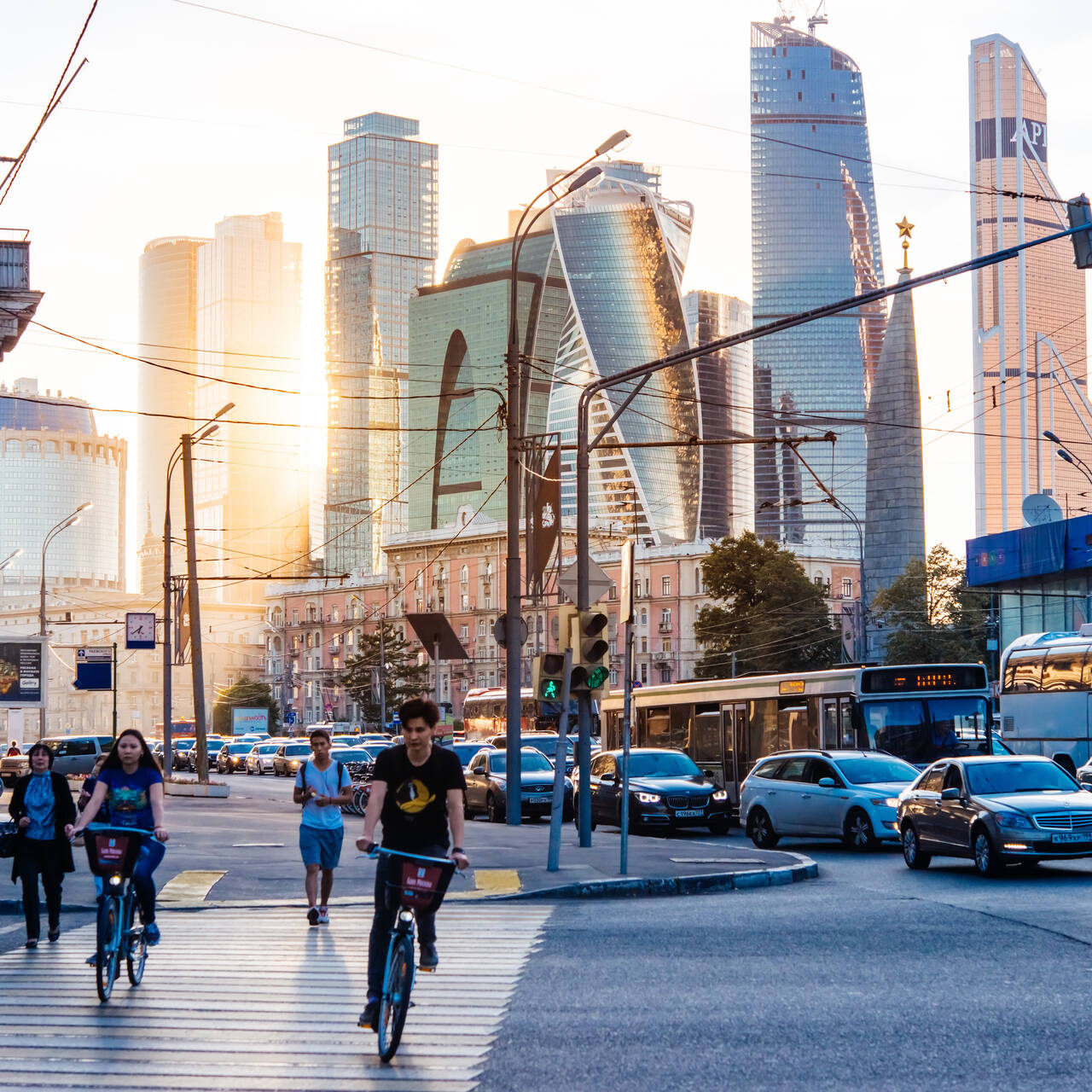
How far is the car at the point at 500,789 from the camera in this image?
34500 millimetres

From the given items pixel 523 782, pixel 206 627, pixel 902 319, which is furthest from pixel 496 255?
pixel 523 782

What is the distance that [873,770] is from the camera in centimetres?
2514

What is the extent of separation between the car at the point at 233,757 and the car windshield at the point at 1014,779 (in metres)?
62.6

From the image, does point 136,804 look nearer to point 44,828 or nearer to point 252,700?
point 44,828

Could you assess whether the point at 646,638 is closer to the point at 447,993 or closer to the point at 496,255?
the point at 496,255

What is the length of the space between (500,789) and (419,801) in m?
25.6

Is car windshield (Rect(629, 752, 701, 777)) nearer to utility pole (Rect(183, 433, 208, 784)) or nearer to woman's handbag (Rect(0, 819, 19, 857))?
utility pole (Rect(183, 433, 208, 784))

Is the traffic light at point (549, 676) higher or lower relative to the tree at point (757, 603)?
lower

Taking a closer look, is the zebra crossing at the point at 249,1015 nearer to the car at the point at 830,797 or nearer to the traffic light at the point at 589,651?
the traffic light at the point at 589,651

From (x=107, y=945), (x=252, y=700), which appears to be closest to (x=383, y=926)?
(x=107, y=945)

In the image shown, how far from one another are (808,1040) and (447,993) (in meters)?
2.81

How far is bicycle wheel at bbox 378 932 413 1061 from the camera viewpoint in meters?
8.24

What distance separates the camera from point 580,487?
25.0m

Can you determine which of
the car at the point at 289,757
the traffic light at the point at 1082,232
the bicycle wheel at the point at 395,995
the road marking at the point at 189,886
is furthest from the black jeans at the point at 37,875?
the car at the point at 289,757
